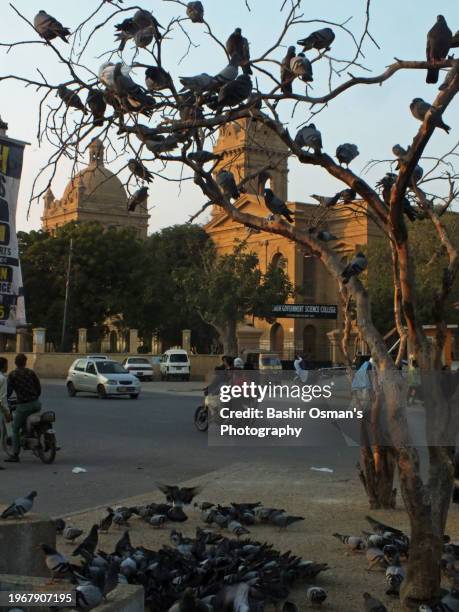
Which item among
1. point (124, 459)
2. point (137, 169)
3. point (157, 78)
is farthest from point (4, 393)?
point (157, 78)

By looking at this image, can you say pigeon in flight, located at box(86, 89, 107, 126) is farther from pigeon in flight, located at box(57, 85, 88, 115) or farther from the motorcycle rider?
the motorcycle rider

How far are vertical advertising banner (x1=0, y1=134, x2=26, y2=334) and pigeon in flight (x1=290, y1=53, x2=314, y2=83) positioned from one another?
27.7ft

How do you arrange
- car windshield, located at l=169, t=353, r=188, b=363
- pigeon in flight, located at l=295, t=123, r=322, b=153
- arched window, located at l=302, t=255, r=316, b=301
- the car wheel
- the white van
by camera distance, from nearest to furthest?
pigeon in flight, located at l=295, t=123, r=322, b=153 → the car wheel → the white van → car windshield, located at l=169, t=353, r=188, b=363 → arched window, located at l=302, t=255, r=316, b=301

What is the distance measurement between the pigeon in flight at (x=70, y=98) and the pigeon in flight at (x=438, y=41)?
223cm

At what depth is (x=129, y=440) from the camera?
16.3m

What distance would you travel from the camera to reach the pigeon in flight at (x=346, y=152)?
5.71 metres

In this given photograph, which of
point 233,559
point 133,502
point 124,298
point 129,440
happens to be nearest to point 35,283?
point 124,298

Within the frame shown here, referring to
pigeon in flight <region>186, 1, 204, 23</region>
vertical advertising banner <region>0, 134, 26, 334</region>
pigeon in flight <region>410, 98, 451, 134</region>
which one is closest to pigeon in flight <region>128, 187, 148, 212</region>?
pigeon in flight <region>186, 1, 204, 23</region>

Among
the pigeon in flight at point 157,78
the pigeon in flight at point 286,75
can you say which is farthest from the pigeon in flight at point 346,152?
the pigeon in flight at point 157,78

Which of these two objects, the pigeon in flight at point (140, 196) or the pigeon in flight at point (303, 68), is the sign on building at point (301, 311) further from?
the pigeon in flight at point (303, 68)

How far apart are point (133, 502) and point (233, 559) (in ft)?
12.4

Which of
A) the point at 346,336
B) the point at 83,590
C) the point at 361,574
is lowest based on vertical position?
the point at 361,574

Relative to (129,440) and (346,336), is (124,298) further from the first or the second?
(346,336)

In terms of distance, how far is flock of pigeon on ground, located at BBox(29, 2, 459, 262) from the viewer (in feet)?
17.0
